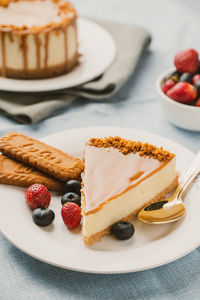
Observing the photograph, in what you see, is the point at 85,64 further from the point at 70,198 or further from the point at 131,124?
the point at 70,198

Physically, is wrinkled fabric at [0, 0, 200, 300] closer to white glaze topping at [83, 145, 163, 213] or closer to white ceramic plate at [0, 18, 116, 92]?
white ceramic plate at [0, 18, 116, 92]

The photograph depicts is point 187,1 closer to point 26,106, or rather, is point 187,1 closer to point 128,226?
point 26,106

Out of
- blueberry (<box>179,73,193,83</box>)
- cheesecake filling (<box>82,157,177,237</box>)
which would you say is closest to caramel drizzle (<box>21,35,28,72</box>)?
blueberry (<box>179,73,193,83</box>)

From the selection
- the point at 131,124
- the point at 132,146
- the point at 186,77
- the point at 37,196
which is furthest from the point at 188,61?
the point at 37,196

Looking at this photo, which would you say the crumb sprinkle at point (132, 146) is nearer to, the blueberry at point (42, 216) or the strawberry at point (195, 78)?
the blueberry at point (42, 216)

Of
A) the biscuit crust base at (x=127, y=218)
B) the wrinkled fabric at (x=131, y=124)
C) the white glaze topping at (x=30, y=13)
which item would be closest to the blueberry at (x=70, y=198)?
the biscuit crust base at (x=127, y=218)

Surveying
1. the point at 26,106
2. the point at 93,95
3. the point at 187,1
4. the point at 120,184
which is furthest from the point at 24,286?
the point at 187,1
